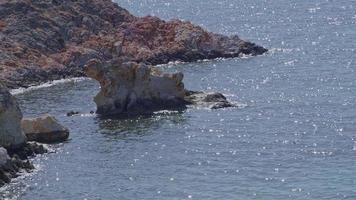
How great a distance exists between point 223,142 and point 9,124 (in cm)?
2049

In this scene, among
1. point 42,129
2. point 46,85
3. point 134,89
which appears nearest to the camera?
point 42,129

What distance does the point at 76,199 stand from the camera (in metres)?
70.8

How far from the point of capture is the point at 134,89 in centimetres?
10381

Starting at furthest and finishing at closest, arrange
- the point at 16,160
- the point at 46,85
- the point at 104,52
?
the point at 104,52
the point at 46,85
the point at 16,160

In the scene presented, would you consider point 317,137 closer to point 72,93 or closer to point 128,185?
point 128,185

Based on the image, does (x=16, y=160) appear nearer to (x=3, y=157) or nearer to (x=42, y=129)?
(x=3, y=157)

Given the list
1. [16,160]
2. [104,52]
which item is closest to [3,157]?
[16,160]

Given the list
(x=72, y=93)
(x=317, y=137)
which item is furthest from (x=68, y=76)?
(x=317, y=137)

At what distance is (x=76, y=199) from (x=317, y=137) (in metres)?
27.8

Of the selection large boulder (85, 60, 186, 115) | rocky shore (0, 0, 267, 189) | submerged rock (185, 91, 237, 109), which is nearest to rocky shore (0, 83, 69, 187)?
rocky shore (0, 0, 267, 189)

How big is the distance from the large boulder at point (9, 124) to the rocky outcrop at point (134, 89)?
63.9 ft

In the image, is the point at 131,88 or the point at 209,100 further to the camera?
the point at 209,100

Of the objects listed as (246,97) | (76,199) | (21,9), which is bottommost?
(76,199)

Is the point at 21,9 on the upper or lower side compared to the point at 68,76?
upper
